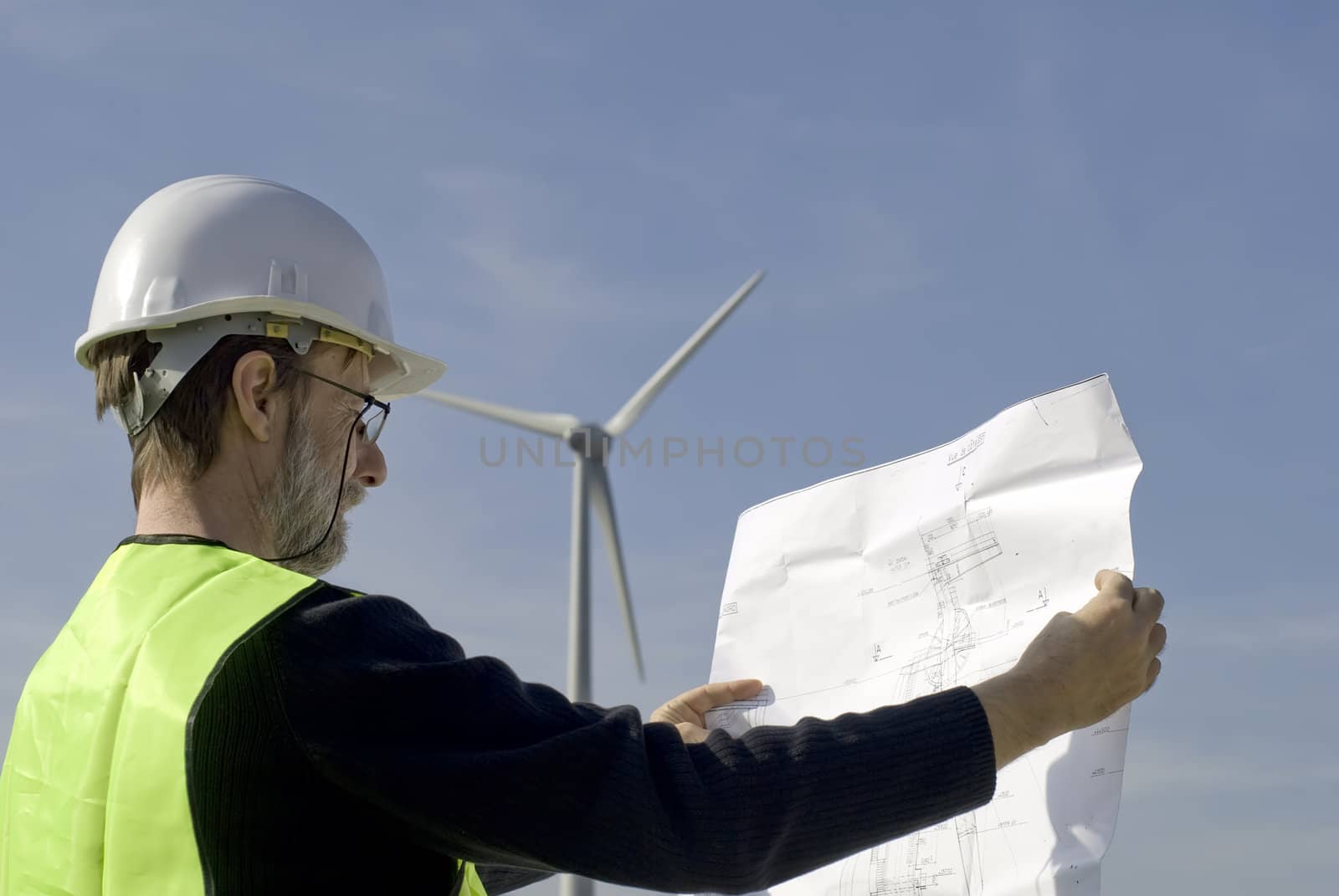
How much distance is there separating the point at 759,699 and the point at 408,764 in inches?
108

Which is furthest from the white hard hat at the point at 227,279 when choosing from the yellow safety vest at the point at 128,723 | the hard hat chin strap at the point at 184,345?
the yellow safety vest at the point at 128,723

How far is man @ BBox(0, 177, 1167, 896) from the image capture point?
3.57 m

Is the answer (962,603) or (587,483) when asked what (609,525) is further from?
(962,603)

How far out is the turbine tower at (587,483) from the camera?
960 inches

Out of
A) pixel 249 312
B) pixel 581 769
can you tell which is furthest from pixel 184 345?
pixel 581 769

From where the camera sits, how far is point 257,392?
4574 millimetres

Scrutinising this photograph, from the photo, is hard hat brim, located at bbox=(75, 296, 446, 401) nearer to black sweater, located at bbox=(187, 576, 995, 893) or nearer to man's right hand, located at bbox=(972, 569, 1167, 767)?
black sweater, located at bbox=(187, 576, 995, 893)

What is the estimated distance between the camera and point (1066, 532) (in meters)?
5.00

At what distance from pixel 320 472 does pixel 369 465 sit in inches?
12.7

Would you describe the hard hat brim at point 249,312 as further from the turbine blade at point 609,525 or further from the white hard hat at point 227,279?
the turbine blade at point 609,525

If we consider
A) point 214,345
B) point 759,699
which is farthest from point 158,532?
point 759,699

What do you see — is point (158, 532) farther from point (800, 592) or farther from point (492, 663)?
point (800, 592)

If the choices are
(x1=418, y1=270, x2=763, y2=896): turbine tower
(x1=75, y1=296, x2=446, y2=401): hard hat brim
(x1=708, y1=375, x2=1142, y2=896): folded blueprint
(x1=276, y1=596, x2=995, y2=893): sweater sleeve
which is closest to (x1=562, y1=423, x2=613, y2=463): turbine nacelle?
(x1=418, y1=270, x2=763, y2=896): turbine tower

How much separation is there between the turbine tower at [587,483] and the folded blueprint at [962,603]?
1785cm
